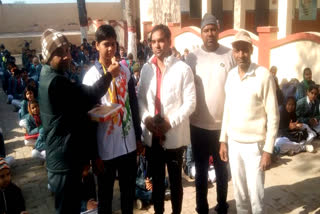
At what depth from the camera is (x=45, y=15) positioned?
27766 mm

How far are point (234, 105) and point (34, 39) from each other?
22.0 metres

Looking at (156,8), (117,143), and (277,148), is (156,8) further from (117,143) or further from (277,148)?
(117,143)

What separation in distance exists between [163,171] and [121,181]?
444mm

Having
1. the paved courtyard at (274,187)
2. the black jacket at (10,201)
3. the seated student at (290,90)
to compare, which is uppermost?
the seated student at (290,90)

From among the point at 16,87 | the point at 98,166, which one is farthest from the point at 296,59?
the point at 16,87

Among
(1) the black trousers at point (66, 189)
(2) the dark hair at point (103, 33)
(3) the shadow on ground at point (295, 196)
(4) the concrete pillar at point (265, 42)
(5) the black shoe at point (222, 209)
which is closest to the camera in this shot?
(1) the black trousers at point (66, 189)

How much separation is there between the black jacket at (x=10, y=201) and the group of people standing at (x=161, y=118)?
3.64ft

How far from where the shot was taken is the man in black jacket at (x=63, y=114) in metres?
2.22

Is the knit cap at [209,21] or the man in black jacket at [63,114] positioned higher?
the knit cap at [209,21]

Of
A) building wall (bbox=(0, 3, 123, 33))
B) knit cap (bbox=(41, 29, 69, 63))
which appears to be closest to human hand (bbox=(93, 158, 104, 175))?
knit cap (bbox=(41, 29, 69, 63))

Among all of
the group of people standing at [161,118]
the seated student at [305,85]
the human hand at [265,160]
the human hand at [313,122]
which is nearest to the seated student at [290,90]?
the seated student at [305,85]

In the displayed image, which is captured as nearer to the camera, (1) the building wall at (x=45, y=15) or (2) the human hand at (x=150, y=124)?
(2) the human hand at (x=150, y=124)

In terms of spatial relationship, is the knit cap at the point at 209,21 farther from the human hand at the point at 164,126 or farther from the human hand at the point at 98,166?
the human hand at the point at 98,166

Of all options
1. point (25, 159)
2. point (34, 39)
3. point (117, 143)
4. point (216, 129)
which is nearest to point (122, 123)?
point (117, 143)
